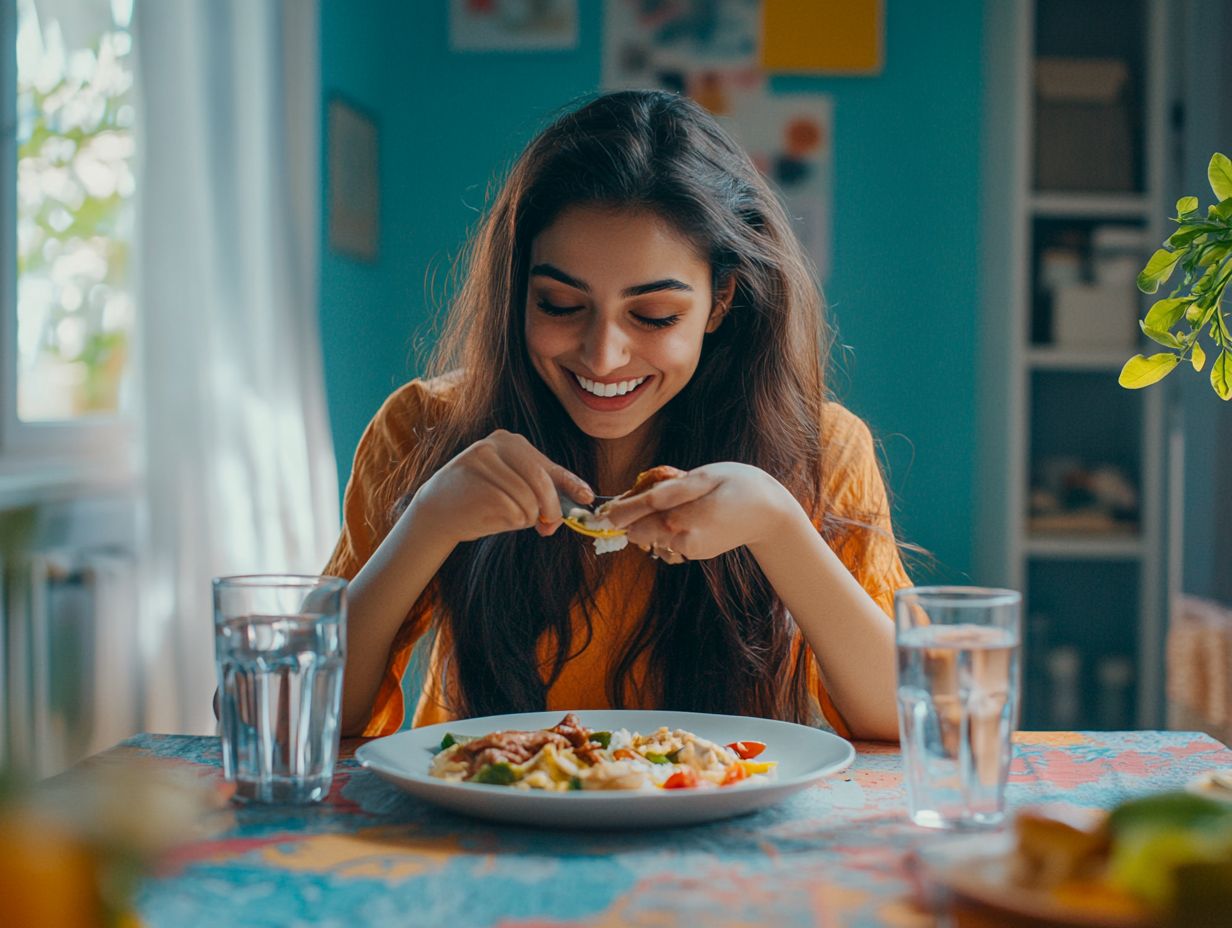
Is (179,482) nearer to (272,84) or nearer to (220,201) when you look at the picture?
(220,201)

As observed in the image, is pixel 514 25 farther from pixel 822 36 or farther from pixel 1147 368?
pixel 1147 368

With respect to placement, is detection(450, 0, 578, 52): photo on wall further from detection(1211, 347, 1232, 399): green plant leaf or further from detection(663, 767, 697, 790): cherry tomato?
detection(663, 767, 697, 790): cherry tomato

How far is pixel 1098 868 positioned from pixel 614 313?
80cm

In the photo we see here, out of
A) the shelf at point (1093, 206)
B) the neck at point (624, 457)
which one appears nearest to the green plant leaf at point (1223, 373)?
the neck at point (624, 457)

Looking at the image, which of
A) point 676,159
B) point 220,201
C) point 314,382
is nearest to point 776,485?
point 676,159

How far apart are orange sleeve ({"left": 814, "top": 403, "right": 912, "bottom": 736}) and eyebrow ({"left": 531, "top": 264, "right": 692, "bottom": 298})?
0.33 meters

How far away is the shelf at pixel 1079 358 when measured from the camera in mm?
2969

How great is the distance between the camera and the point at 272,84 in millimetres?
2490

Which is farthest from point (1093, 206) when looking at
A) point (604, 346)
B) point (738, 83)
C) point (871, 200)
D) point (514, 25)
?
point (604, 346)

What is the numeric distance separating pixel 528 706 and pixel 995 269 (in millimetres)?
2198

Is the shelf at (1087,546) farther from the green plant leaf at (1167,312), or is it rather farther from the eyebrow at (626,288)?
the green plant leaf at (1167,312)

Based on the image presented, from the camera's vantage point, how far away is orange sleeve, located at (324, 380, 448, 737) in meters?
1.35

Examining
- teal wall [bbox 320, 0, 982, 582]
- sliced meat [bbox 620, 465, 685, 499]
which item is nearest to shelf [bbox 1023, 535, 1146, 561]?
teal wall [bbox 320, 0, 982, 582]

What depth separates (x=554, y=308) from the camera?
4.32 ft
